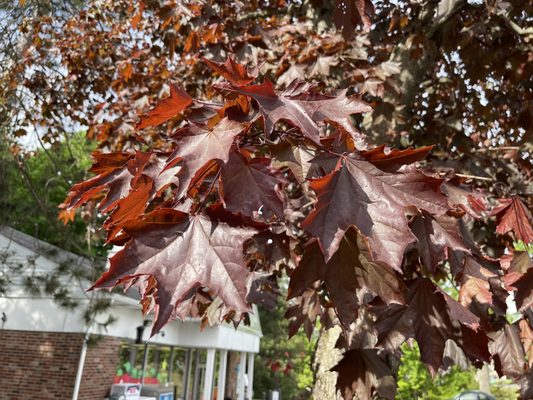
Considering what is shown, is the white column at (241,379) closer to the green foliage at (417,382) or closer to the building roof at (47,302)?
the green foliage at (417,382)

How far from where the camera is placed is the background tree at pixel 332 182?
1307mm

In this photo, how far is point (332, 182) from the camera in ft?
4.28

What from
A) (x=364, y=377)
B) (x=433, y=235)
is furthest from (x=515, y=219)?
(x=364, y=377)

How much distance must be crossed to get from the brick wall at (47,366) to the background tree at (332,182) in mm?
6763

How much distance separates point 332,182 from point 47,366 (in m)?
11.4

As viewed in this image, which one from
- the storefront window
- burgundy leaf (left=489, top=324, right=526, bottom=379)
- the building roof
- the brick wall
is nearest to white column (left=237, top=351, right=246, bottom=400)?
the storefront window

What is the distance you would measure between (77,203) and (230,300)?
3.35 ft

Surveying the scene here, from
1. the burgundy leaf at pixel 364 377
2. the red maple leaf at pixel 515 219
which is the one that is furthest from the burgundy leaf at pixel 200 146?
the red maple leaf at pixel 515 219

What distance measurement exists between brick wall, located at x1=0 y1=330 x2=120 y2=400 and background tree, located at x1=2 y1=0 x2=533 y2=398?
22.2ft

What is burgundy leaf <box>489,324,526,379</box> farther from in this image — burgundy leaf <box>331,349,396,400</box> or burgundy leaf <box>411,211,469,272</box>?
burgundy leaf <box>411,211,469,272</box>

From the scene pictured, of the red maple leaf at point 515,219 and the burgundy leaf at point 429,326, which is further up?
the red maple leaf at point 515,219

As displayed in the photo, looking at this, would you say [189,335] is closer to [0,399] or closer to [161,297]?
[0,399]

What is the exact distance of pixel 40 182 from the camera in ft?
38.7

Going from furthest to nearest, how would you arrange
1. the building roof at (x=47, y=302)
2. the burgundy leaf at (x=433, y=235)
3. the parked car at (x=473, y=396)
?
the parked car at (x=473, y=396) → the building roof at (x=47, y=302) → the burgundy leaf at (x=433, y=235)
